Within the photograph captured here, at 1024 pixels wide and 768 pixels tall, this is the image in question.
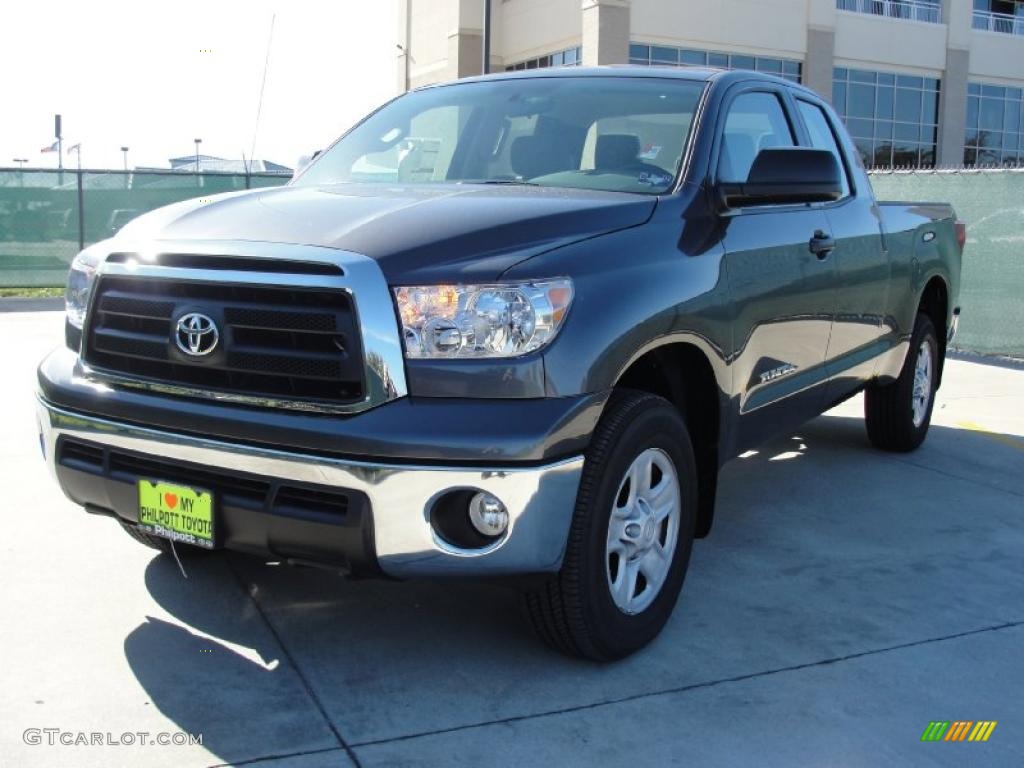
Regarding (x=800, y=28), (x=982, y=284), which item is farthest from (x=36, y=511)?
(x=800, y=28)

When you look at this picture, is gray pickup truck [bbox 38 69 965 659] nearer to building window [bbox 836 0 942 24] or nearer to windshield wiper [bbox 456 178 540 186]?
windshield wiper [bbox 456 178 540 186]

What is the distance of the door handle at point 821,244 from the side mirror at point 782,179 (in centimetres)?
40

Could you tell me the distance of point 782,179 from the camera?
4.30 metres

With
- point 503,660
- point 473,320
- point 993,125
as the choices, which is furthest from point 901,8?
point 473,320

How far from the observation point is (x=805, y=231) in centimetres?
489

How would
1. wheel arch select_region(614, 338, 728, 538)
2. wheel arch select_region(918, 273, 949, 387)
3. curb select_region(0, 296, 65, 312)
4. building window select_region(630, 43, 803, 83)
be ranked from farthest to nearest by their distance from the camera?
building window select_region(630, 43, 803, 83) → curb select_region(0, 296, 65, 312) → wheel arch select_region(918, 273, 949, 387) → wheel arch select_region(614, 338, 728, 538)

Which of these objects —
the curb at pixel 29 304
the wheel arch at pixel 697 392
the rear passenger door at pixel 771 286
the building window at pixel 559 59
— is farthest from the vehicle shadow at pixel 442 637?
the building window at pixel 559 59

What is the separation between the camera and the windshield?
4.36m

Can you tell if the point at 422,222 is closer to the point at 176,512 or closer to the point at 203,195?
the point at 176,512

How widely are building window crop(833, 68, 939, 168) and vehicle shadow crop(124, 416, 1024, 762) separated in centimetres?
3550

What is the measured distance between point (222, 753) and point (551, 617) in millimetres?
1009

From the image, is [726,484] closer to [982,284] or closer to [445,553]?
[445,553]

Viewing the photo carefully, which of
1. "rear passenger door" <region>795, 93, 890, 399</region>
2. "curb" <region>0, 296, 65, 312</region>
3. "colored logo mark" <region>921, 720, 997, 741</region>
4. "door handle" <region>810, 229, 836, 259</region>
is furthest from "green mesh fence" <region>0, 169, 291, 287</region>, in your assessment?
"colored logo mark" <region>921, 720, 997, 741</region>

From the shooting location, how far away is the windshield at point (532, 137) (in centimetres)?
436
